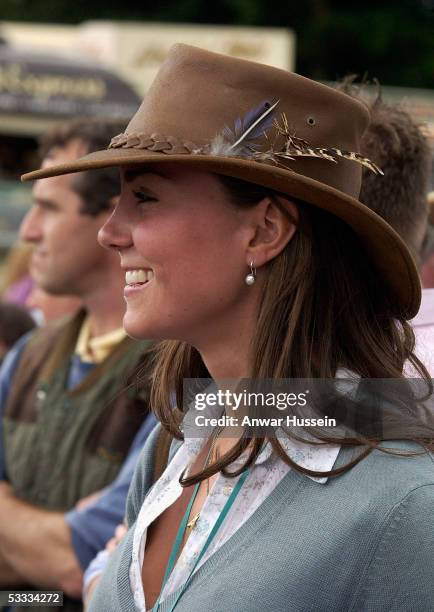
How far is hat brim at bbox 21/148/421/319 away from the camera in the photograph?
6.03ft

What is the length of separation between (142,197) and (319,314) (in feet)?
1.36

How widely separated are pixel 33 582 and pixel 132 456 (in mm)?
523

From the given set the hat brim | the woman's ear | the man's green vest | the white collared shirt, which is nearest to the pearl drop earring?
the woman's ear

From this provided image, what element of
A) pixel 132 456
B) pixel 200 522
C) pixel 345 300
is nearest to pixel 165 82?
pixel 345 300

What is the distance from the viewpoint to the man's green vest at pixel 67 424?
10.6 feet

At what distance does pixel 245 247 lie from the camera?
6.40 ft

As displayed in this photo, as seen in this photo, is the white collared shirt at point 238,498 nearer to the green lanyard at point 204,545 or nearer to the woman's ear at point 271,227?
the green lanyard at point 204,545

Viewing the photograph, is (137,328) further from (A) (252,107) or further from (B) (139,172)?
(A) (252,107)

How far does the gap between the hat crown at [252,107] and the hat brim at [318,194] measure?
47mm

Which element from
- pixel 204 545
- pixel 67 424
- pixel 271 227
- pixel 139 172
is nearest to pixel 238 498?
pixel 204 545

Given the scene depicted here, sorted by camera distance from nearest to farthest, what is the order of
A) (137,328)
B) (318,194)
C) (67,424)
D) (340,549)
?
(340,549) → (318,194) → (137,328) → (67,424)

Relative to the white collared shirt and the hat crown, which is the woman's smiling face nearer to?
the hat crown

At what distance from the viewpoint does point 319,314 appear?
1.93 meters

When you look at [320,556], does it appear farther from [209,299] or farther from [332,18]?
[332,18]
